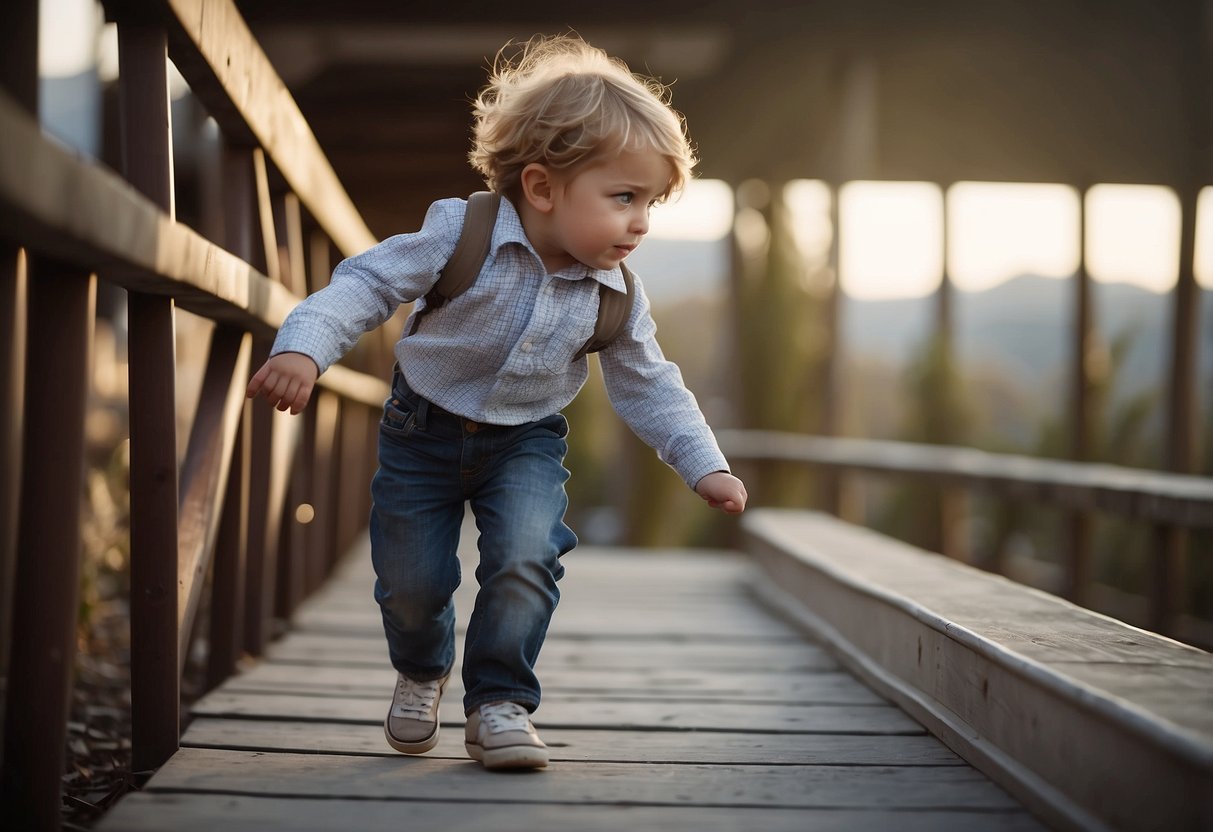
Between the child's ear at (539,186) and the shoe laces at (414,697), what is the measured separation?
32.8 inches

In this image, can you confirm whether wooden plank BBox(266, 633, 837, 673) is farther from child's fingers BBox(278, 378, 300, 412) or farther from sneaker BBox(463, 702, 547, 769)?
child's fingers BBox(278, 378, 300, 412)

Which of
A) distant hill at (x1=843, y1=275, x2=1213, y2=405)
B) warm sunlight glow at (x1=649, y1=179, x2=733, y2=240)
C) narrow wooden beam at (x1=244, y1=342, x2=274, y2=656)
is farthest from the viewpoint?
distant hill at (x1=843, y1=275, x2=1213, y2=405)

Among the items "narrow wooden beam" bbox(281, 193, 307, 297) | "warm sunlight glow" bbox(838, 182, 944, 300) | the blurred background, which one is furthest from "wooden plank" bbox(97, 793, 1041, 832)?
"warm sunlight glow" bbox(838, 182, 944, 300)

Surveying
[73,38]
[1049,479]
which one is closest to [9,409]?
[1049,479]

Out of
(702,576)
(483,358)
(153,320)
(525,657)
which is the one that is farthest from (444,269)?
(702,576)

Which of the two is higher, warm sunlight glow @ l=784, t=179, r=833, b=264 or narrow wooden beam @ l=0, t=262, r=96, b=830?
warm sunlight glow @ l=784, t=179, r=833, b=264

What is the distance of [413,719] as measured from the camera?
2176mm

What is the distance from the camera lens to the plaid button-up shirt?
2.10 m

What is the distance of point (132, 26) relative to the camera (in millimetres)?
1834

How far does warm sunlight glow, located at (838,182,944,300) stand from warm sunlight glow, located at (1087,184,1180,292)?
45.6 inches

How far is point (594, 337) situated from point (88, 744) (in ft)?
4.80

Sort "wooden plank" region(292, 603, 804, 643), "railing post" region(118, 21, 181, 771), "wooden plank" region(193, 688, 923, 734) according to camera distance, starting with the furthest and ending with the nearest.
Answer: "wooden plank" region(292, 603, 804, 643) → "wooden plank" region(193, 688, 923, 734) → "railing post" region(118, 21, 181, 771)

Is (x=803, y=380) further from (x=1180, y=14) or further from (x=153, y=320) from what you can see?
(x=153, y=320)

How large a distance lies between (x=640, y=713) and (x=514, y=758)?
61 centimetres
